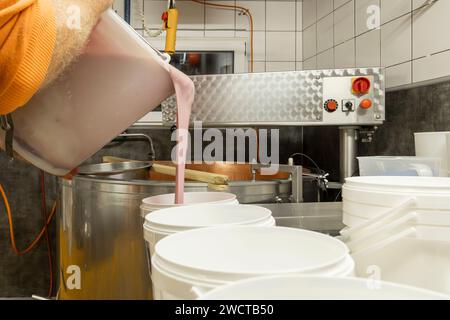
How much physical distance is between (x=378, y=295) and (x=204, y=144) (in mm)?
2404

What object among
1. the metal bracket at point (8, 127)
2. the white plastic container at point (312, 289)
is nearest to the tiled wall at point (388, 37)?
the white plastic container at point (312, 289)

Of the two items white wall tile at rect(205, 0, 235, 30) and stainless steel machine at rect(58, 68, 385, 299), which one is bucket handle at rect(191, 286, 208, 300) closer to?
stainless steel machine at rect(58, 68, 385, 299)

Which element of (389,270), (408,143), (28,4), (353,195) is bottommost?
(389,270)

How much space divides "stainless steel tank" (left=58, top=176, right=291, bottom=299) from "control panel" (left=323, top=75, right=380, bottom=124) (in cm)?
49

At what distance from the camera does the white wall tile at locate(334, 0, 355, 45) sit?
220 cm

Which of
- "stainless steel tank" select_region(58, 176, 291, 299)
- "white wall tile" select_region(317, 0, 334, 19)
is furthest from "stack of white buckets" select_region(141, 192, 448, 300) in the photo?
"white wall tile" select_region(317, 0, 334, 19)

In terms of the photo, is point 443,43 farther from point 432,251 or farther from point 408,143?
point 432,251

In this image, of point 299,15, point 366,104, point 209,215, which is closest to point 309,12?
point 299,15

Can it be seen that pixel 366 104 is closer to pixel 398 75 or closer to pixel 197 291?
pixel 398 75

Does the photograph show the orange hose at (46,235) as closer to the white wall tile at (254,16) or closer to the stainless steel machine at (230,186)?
the stainless steel machine at (230,186)

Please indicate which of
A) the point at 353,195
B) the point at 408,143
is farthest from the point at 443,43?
the point at 353,195

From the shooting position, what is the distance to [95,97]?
1047 mm

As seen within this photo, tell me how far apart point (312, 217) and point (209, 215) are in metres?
0.36
